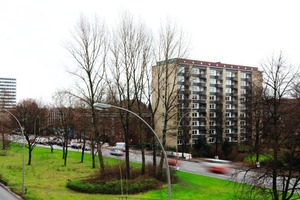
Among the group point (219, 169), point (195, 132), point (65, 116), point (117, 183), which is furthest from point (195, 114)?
point (117, 183)

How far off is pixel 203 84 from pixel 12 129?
138 ft

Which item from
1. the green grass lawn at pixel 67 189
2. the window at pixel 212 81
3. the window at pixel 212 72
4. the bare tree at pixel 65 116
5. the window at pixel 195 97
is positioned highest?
the window at pixel 212 72

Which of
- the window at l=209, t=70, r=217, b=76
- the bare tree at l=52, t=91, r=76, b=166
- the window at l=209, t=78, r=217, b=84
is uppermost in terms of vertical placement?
the window at l=209, t=70, r=217, b=76

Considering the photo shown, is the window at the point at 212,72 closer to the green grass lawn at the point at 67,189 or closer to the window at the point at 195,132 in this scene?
the window at the point at 195,132

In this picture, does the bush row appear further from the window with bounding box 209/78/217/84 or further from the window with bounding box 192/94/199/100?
the window with bounding box 209/78/217/84

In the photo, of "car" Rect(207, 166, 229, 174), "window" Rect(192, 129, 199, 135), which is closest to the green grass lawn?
"car" Rect(207, 166, 229, 174)

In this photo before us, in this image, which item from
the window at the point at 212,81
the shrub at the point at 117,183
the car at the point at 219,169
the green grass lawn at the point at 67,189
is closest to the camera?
the green grass lawn at the point at 67,189

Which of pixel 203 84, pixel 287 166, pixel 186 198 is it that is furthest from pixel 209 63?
pixel 287 166

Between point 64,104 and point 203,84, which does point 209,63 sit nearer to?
point 203,84

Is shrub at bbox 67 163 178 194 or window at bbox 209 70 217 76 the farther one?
window at bbox 209 70 217 76

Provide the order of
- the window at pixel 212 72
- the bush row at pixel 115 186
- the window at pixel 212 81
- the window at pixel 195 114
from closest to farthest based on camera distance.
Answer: the bush row at pixel 115 186, the window at pixel 195 114, the window at pixel 212 72, the window at pixel 212 81

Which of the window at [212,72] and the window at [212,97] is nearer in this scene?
the window at [212,72]

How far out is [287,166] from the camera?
→ 2227cm

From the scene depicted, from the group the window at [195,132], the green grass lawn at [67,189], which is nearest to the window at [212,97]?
the window at [195,132]
